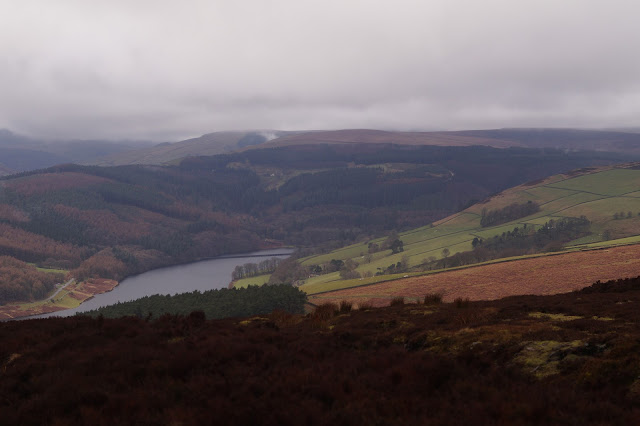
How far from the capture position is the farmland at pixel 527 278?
42375mm

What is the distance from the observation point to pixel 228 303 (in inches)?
2569

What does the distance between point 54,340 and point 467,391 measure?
616 inches

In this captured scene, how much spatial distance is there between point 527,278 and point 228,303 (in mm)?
39249

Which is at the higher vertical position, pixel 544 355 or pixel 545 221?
pixel 544 355

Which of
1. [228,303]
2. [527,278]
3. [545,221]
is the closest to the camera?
[527,278]

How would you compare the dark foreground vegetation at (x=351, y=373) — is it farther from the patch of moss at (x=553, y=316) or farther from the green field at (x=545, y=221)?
the green field at (x=545, y=221)

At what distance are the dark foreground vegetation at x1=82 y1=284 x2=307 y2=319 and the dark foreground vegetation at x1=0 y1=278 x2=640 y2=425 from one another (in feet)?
114

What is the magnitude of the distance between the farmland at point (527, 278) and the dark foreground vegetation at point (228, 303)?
29.5ft

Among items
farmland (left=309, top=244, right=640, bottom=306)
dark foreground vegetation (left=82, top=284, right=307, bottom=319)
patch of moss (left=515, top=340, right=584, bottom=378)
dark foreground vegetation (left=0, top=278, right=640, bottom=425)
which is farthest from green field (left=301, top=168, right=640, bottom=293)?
patch of moss (left=515, top=340, right=584, bottom=378)

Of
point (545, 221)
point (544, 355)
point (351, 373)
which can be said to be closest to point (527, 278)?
point (544, 355)

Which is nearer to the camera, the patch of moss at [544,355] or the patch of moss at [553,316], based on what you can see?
the patch of moss at [544,355]

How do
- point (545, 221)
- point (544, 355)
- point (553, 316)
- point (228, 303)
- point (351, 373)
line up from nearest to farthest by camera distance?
point (351, 373) < point (544, 355) < point (553, 316) < point (228, 303) < point (545, 221)

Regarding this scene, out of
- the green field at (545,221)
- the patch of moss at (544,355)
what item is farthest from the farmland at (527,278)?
the green field at (545,221)

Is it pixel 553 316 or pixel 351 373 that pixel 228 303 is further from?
pixel 351 373
